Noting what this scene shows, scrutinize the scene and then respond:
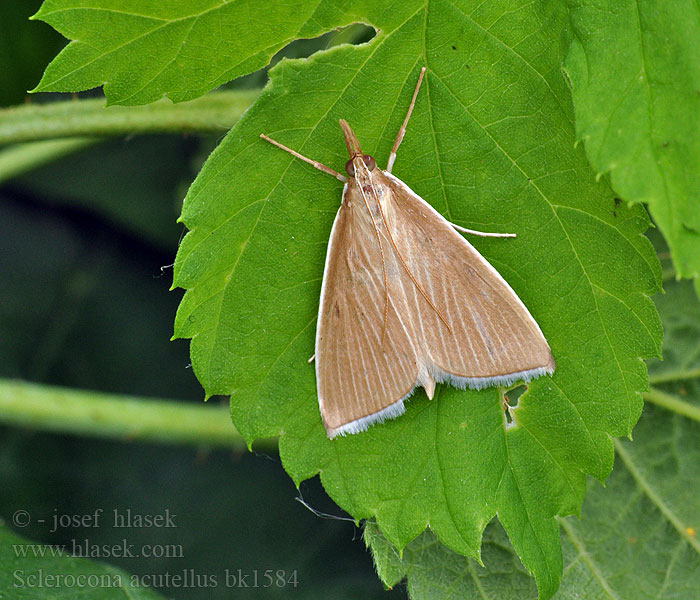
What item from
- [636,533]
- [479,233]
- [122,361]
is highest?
[479,233]

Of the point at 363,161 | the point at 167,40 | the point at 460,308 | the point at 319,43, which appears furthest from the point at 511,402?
the point at 319,43

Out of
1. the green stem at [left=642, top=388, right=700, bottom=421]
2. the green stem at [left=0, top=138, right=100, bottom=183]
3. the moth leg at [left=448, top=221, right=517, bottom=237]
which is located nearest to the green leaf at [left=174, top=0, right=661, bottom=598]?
the moth leg at [left=448, top=221, right=517, bottom=237]

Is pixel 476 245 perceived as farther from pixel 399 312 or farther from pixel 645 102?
pixel 645 102

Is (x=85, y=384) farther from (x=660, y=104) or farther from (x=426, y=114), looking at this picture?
(x=660, y=104)

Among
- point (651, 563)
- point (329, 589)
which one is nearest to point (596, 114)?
point (651, 563)

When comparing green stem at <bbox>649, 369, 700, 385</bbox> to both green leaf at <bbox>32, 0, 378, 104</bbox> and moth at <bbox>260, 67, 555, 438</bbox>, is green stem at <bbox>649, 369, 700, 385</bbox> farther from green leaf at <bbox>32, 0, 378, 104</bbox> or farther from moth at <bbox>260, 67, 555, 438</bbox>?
green leaf at <bbox>32, 0, 378, 104</bbox>

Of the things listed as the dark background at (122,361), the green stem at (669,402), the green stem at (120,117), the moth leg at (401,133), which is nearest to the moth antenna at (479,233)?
the moth leg at (401,133)
